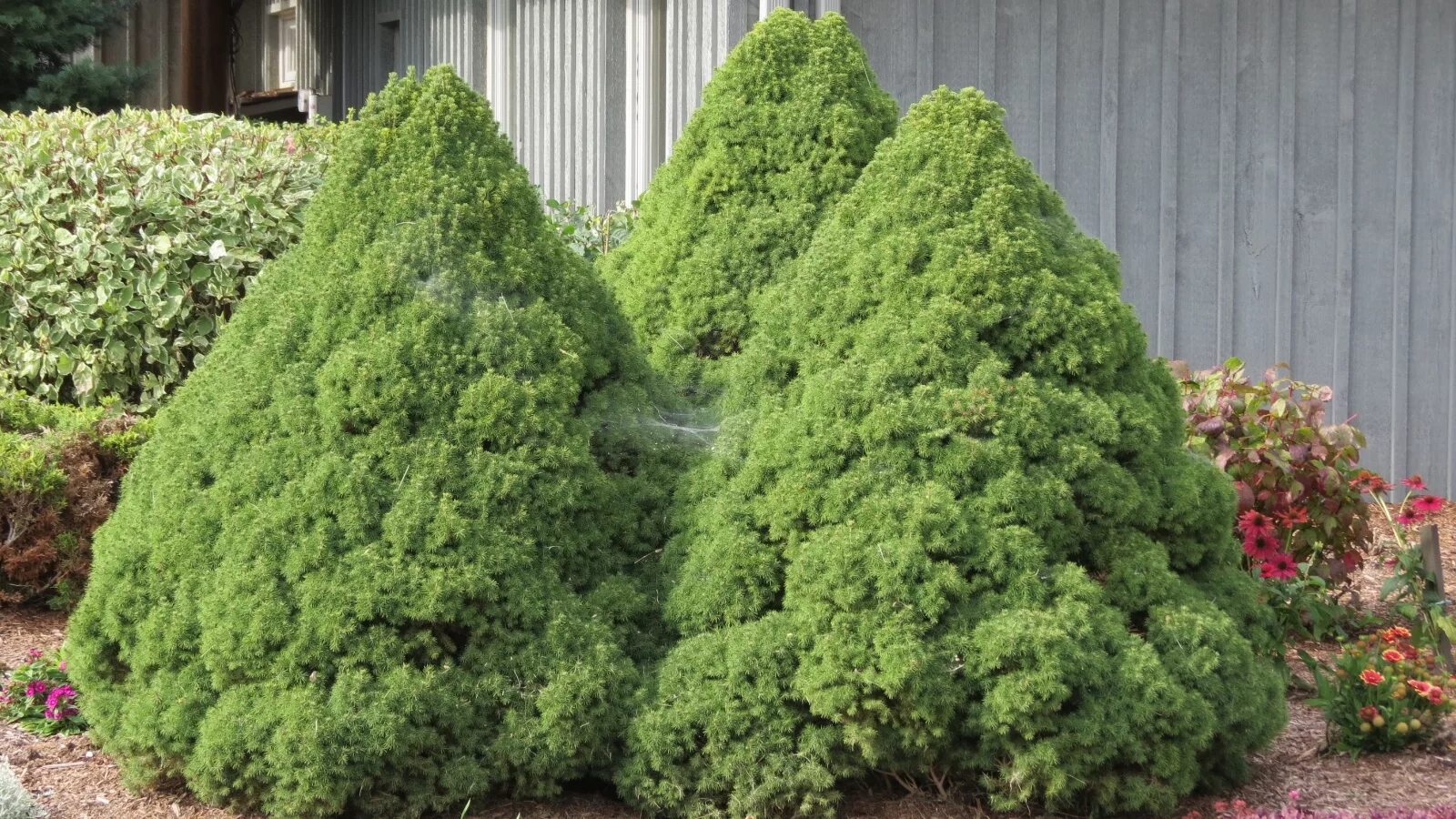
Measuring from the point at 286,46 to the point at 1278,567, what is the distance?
428 inches

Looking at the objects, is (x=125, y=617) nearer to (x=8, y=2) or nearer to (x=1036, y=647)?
(x=1036, y=647)

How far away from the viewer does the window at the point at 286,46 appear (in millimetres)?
12656

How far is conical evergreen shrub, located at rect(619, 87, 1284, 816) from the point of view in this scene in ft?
10.3

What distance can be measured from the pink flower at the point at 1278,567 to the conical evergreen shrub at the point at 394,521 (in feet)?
8.08

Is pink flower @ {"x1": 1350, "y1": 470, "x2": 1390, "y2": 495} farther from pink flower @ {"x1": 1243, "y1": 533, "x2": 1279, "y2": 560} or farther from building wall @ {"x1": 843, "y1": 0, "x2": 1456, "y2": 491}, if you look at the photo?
building wall @ {"x1": 843, "y1": 0, "x2": 1456, "y2": 491}

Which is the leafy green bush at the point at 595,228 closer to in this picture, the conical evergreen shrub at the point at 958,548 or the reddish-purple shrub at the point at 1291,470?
the reddish-purple shrub at the point at 1291,470

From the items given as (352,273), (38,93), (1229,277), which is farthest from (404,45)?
(352,273)

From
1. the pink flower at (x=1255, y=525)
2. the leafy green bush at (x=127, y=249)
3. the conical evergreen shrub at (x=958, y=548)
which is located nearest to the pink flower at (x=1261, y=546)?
the pink flower at (x=1255, y=525)

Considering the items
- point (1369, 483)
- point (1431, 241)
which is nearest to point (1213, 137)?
point (1431, 241)

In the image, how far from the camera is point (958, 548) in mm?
3240

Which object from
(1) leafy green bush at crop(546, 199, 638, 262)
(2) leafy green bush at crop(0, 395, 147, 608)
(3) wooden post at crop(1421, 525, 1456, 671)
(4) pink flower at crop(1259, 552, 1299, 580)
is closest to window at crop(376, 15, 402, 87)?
(1) leafy green bush at crop(546, 199, 638, 262)

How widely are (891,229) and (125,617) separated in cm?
215

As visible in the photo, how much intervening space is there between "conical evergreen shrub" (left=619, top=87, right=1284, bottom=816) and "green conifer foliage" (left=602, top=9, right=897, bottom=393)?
16.9 inches

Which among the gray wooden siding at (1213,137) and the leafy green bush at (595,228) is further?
the gray wooden siding at (1213,137)
